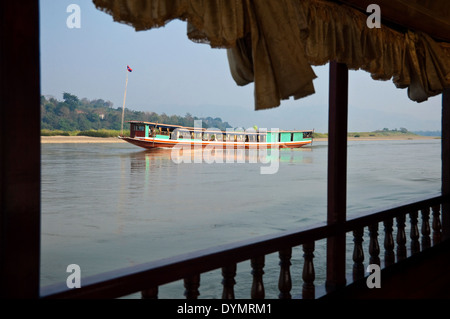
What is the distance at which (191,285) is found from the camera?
1.45 m

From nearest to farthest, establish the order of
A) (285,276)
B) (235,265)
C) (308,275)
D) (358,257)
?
(235,265), (285,276), (308,275), (358,257)

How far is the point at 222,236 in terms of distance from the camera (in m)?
27.2

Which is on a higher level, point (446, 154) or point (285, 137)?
point (285, 137)

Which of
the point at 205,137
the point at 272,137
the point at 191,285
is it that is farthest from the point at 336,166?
the point at 272,137

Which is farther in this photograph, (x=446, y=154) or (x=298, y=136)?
(x=298, y=136)

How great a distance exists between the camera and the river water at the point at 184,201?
22.9 metres

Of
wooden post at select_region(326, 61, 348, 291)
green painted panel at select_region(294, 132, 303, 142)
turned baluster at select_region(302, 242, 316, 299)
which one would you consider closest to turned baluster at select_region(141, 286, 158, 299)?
turned baluster at select_region(302, 242, 316, 299)

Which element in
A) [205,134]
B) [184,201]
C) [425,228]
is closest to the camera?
[425,228]

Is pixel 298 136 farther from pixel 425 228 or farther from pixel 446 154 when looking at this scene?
pixel 425 228

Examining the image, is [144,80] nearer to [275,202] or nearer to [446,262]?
[275,202]

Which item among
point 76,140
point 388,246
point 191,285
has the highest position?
point 76,140

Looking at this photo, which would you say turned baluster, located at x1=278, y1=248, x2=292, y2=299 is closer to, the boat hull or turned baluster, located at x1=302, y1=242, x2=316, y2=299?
turned baluster, located at x1=302, y1=242, x2=316, y2=299

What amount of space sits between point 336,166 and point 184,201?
36.3 meters
